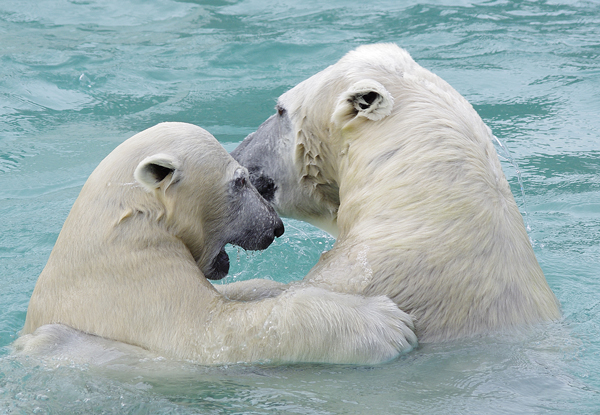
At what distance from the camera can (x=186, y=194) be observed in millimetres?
3477

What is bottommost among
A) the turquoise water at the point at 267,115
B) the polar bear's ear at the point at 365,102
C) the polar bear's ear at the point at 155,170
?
the turquoise water at the point at 267,115

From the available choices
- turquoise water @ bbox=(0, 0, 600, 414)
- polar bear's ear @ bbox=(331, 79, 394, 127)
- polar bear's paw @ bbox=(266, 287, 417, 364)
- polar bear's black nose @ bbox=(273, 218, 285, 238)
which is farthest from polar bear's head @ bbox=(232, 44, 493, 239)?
turquoise water @ bbox=(0, 0, 600, 414)

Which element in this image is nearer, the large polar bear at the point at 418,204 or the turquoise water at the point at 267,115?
the turquoise water at the point at 267,115

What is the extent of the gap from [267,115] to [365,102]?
4.48 m

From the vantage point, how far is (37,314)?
3.32 meters

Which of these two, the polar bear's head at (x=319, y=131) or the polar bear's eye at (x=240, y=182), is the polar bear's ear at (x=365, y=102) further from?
the polar bear's eye at (x=240, y=182)

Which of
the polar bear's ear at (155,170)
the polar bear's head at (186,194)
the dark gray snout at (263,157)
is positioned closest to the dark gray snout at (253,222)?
the polar bear's head at (186,194)

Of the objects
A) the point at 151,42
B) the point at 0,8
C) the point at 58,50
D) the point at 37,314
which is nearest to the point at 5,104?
the point at 58,50

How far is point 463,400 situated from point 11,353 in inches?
75.9

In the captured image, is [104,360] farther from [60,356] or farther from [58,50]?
[58,50]

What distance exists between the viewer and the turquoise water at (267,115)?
2891mm

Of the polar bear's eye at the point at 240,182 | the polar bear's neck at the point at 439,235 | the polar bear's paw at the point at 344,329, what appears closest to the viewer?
the polar bear's paw at the point at 344,329

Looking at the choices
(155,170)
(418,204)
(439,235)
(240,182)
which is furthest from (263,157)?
(439,235)

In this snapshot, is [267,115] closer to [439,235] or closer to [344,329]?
[439,235]
